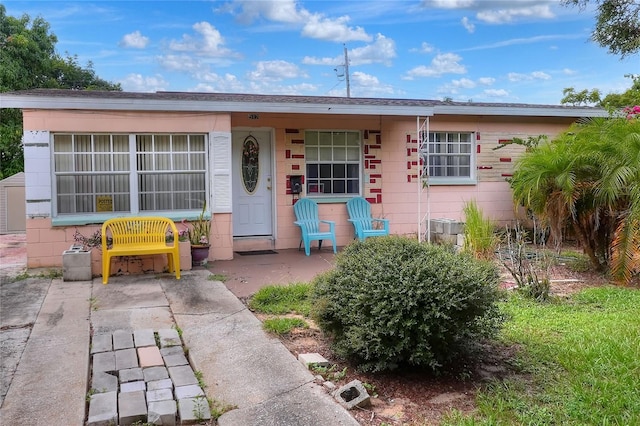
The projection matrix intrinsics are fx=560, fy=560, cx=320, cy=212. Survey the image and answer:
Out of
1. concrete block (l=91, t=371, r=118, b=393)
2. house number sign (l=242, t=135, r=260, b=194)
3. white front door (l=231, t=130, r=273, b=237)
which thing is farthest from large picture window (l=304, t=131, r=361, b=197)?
concrete block (l=91, t=371, r=118, b=393)

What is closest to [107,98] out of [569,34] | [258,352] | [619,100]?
[258,352]

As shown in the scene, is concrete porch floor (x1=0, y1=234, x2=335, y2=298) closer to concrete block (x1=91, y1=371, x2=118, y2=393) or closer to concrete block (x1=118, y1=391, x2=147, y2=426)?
concrete block (x1=91, y1=371, x2=118, y2=393)

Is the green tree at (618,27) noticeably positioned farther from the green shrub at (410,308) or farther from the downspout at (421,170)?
the green shrub at (410,308)

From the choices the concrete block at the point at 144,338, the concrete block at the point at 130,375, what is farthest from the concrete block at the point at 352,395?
the concrete block at the point at 144,338

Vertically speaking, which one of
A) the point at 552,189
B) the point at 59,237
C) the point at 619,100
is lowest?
the point at 59,237

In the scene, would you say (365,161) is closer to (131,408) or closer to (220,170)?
(220,170)

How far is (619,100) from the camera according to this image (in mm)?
18781

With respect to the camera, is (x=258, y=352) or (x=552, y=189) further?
(x=552, y=189)

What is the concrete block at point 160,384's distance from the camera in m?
3.76

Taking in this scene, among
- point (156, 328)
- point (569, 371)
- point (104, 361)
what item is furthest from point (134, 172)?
point (569, 371)

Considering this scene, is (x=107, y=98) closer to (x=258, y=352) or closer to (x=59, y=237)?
(x=59, y=237)

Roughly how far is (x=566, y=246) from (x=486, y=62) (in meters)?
8.66

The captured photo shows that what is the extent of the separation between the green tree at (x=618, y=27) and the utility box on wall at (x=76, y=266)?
33.9 feet

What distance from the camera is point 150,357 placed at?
14.3 ft
